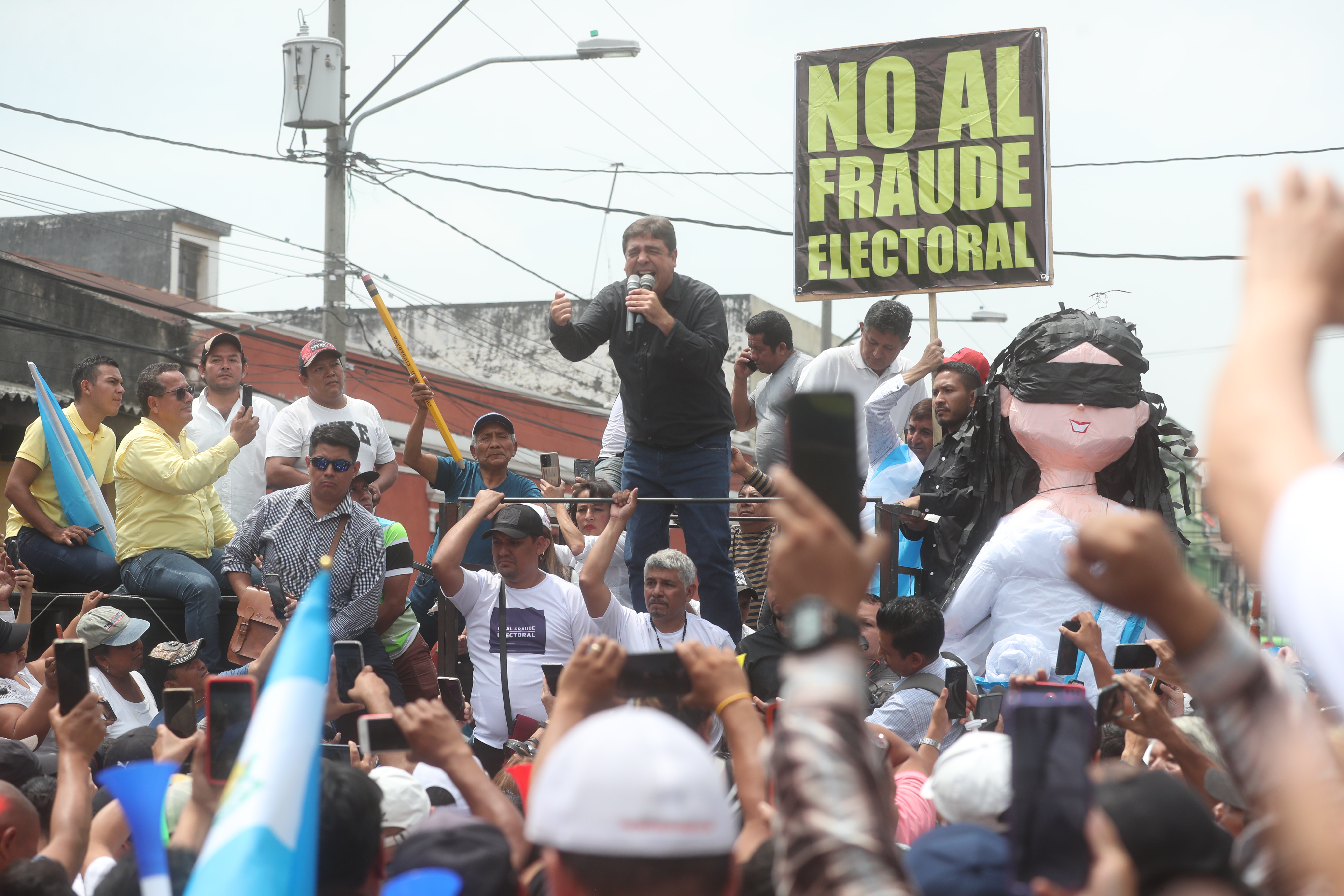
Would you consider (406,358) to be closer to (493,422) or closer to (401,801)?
(493,422)

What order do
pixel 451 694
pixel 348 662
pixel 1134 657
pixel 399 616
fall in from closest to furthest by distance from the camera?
pixel 348 662 → pixel 1134 657 → pixel 451 694 → pixel 399 616

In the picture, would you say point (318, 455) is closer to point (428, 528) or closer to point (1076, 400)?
point (1076, 400)

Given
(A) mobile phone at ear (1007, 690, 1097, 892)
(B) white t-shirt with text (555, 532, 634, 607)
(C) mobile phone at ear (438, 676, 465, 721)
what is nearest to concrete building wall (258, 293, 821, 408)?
(B) white t-shirt with text (555, 532, 634, 607)

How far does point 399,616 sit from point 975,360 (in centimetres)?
350

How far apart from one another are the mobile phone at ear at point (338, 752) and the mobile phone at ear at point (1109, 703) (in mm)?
2149

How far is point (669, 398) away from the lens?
609 cm

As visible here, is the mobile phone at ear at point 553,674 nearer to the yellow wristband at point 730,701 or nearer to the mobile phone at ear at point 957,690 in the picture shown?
the yellow wristband at point 730,701

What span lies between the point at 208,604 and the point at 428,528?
598 inches

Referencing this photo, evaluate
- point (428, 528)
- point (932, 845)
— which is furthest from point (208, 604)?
point (428, 528)

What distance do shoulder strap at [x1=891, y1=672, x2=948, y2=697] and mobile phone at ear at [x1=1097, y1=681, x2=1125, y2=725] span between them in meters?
1.64

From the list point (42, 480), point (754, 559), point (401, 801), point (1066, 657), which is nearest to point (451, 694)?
point (401, 801)

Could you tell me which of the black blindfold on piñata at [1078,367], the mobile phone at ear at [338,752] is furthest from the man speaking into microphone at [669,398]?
the mobile phone at ear at [338,752]

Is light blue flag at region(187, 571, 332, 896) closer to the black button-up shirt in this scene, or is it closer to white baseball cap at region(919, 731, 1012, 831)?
white baseball cap at region(919, 731, 1012, 831)

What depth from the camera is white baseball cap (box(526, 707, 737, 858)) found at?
5.00 ft
